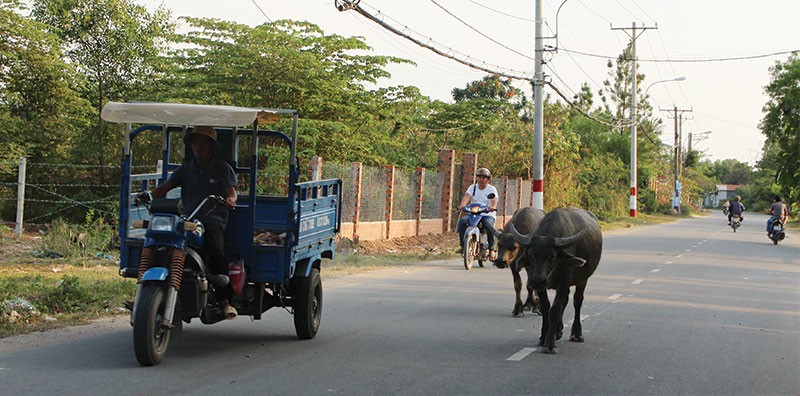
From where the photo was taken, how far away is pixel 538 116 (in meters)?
27.8

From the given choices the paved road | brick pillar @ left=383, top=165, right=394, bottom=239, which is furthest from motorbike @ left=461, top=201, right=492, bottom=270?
brick pillar @ left=383, top=165, right=394, bottom=239

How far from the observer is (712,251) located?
2486cm

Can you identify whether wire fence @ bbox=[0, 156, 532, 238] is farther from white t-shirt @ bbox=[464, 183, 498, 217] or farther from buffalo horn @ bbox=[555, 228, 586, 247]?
buffalo horn @ bbox=[555, 228, 586, 247]

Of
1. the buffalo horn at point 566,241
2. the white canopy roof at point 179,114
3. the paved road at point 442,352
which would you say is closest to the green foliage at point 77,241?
the paved road at point 442,352

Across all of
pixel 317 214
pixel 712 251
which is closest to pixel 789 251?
pixel 712 251

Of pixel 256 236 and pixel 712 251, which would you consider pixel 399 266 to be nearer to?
pixel 256 236

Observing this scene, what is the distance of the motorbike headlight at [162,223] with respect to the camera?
6980mm

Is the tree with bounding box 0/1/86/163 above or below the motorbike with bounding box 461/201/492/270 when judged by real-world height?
above

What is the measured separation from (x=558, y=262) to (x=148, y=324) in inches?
147

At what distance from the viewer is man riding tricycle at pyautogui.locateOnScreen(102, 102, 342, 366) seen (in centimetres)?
700

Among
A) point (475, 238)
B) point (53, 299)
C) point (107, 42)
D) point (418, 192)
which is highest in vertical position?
point (107, 42)

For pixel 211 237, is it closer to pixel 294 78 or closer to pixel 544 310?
pixel 544 310

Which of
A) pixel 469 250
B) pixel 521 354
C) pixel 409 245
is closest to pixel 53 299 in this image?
pixel 521 354

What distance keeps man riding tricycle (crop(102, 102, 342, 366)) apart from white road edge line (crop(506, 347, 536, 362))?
1.97m
